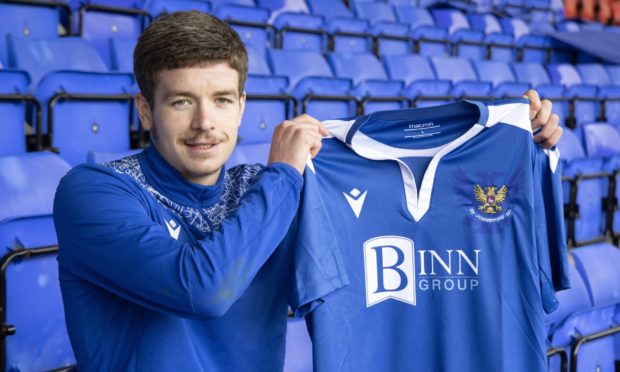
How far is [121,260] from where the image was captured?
1.15 meters

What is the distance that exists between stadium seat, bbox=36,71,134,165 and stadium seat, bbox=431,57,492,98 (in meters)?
2.75

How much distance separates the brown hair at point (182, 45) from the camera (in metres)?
1.25

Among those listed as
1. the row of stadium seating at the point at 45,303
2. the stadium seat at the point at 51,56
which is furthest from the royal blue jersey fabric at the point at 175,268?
the stadium seat at the point at 51,56

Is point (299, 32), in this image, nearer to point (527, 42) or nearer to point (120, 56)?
point (120, 56)

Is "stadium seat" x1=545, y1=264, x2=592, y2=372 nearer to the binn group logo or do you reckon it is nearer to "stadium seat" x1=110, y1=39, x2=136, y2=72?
the binn group logo

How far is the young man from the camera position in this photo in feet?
3.77

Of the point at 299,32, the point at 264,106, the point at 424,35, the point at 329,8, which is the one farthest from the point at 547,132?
the point at 424,35

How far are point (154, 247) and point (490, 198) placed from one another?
89 centimetres

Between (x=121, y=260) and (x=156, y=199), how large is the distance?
0.21m

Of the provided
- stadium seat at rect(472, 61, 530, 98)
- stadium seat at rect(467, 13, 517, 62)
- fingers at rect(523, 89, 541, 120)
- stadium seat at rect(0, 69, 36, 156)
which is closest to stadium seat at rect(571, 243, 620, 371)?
fingers at rect(523, 89, 541, 120)

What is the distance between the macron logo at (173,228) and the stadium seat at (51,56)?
7.44ft

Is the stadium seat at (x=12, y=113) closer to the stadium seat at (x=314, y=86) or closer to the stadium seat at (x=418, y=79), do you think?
the stadium seat at (x=314, y=86)

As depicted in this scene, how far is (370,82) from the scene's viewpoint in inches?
186

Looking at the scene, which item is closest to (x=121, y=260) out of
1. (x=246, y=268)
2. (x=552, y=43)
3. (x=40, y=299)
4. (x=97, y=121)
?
(x=246, y=268)
